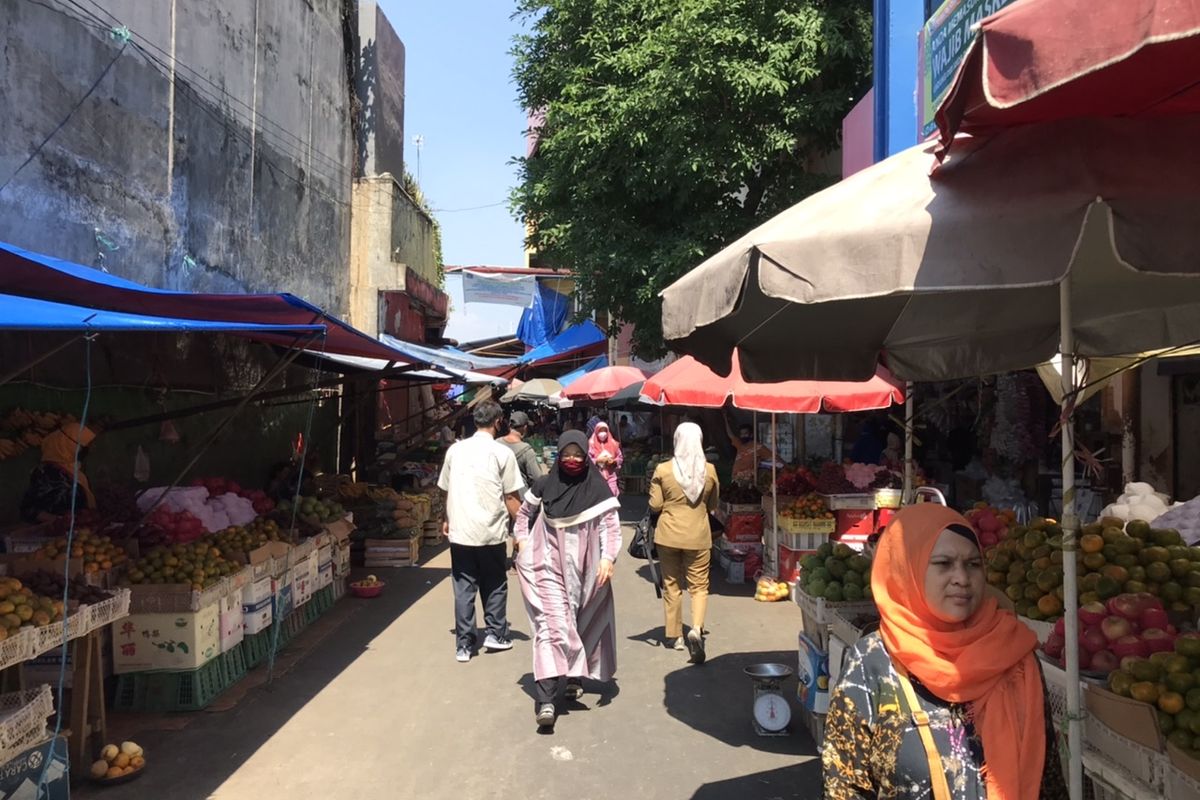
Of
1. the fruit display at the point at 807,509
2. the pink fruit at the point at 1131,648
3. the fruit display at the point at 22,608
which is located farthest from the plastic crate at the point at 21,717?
Result: the fruit display at the point at 807,509

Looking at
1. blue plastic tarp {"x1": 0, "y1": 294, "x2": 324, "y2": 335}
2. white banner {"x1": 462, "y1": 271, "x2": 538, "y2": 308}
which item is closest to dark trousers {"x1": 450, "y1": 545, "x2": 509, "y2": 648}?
blue plastic tarp {"x1": 0, "y1": 294, "x2": 324, "y2": 335}

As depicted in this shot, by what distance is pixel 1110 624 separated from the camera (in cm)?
310

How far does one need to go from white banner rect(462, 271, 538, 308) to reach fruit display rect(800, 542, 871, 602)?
2366 centimetres

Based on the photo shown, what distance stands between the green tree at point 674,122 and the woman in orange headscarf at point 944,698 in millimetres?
10543

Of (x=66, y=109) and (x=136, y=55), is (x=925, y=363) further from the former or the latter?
(x=136, y=55)

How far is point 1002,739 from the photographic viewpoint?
2.21m

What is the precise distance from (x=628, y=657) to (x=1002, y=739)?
504 centimetres

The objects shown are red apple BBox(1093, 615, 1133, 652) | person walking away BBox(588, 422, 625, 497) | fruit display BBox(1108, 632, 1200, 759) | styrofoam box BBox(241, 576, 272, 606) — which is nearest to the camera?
fruit display BBox(1108, 632, 1200, 759)

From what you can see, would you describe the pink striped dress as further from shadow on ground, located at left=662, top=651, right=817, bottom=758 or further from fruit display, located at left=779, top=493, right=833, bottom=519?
fruit display, located at left=779, top=493, right=833, bottom=519

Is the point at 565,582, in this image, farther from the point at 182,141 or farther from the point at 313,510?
the point at 182,141

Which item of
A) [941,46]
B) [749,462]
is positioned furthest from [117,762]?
[941,46]

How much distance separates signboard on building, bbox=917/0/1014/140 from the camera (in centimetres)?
715

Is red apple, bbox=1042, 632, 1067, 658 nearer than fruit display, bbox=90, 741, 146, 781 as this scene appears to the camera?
Yes

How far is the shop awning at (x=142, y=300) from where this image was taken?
4.41 metres
